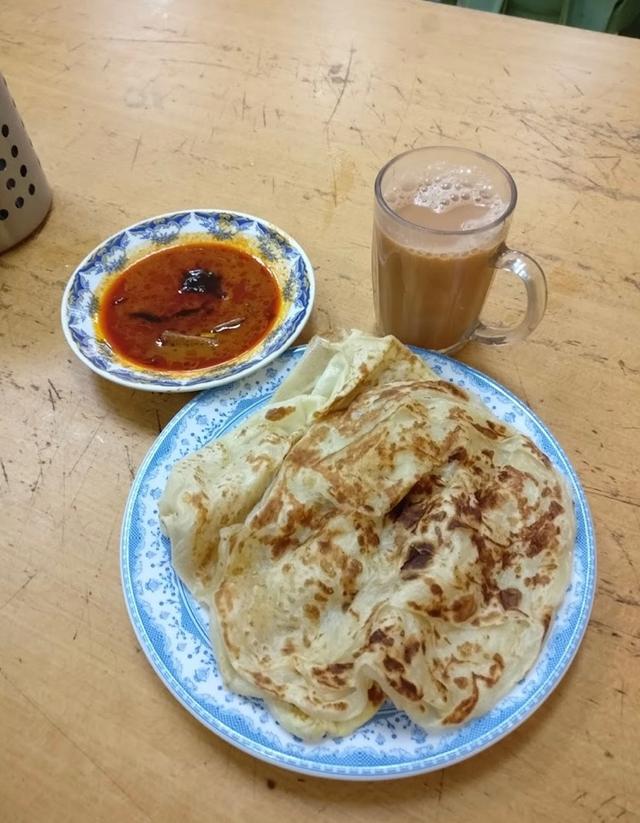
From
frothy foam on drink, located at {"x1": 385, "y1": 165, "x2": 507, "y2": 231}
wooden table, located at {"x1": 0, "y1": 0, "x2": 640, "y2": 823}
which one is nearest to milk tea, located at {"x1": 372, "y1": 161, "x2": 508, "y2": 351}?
frothy foam on drink, located at {"x1": 385, "y1": 165, "x2": 507, "y2": 231}

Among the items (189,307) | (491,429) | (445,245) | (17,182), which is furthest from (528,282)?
(17,182)

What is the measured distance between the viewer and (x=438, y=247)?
123 centimetres

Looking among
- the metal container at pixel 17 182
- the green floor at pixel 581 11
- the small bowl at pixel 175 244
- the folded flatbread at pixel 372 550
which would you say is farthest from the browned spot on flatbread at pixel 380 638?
the green floor at pixel 581 11

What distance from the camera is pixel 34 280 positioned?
1.61 meters

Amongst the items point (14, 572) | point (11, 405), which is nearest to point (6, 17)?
point (11, 405)

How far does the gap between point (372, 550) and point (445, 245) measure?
0.57 meters

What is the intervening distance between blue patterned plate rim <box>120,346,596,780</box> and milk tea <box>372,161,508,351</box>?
10.3 inches

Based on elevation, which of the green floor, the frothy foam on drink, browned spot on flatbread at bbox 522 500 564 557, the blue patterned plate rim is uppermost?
the green floor

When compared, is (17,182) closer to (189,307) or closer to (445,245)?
(189,307)

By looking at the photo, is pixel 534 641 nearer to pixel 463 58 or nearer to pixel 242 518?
pixel 242 518

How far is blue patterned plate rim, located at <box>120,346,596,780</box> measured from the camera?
34.1 inches

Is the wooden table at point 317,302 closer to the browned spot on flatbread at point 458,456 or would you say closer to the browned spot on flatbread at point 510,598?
the browned spot on flatbread at point 510,598

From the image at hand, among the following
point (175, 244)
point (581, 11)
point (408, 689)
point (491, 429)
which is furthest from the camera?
point (581, 11)

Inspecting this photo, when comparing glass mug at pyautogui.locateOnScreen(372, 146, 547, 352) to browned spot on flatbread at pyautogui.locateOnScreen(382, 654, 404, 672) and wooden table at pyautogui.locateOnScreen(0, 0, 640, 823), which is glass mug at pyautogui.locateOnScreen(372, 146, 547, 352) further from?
browned spot on flatbread at pyautogui.locateOnScreen(382, 654, 404, 672)
